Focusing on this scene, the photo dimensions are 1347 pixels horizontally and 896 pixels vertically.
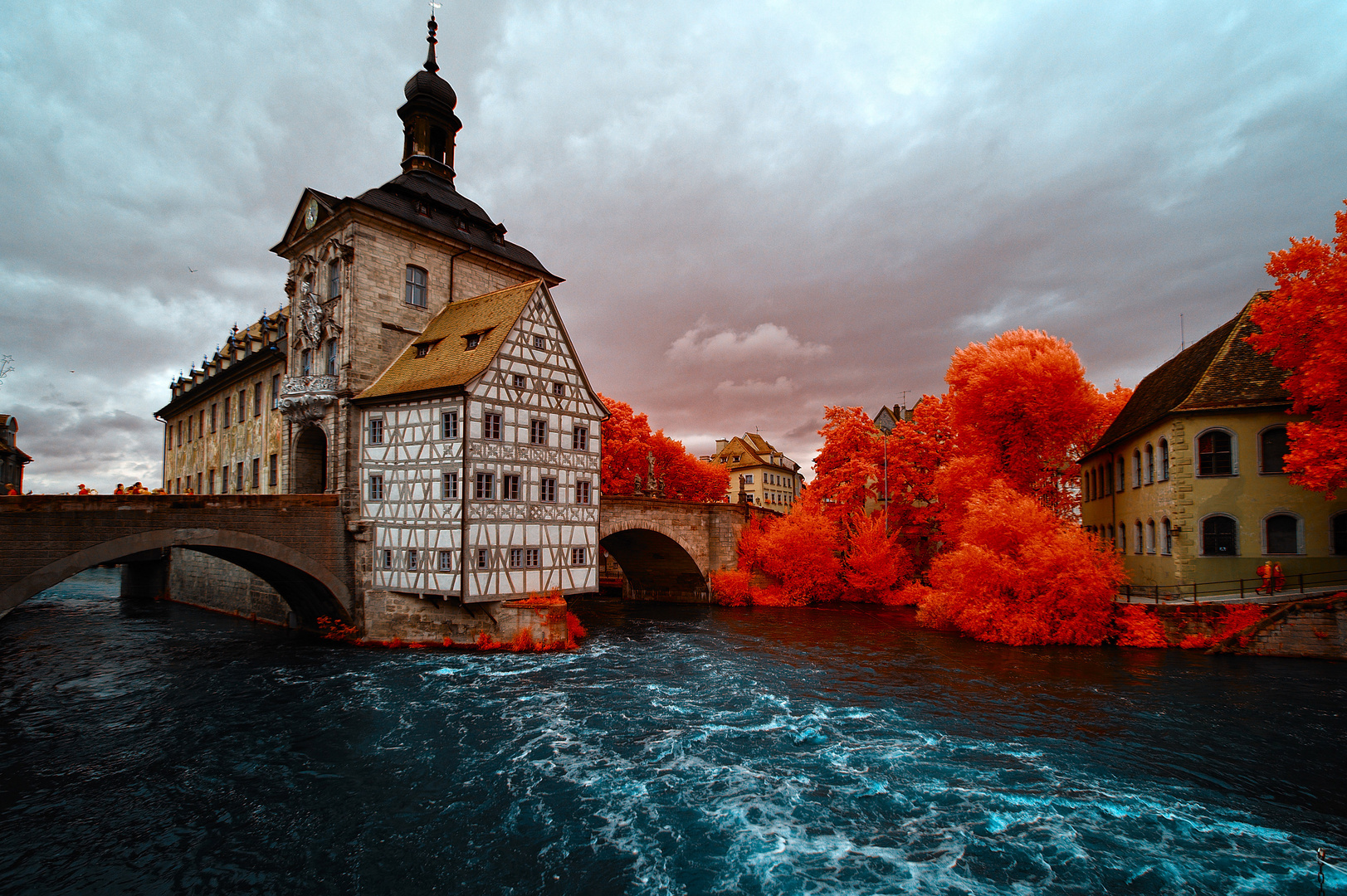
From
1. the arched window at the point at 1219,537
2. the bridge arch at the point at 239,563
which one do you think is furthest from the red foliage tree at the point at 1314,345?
the bridge arch at the point at 239,563

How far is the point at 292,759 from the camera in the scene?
46.2 ft

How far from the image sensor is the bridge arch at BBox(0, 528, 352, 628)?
17.6 m

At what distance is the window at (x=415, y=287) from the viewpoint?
27.5 metres

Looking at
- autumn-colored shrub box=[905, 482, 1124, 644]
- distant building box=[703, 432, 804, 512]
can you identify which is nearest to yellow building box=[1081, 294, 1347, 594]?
autumn-colored shrub box=[905, 482, 1124, 644]

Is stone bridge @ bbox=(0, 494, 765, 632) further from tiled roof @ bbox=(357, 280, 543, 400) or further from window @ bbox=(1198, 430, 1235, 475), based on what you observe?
window @ bbox=(1198, 430, 1235, 475)

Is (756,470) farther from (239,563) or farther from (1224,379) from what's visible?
(239,563)

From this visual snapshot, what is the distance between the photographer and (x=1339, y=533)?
22.9m

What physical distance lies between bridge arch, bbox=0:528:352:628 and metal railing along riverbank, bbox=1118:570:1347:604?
2886cm

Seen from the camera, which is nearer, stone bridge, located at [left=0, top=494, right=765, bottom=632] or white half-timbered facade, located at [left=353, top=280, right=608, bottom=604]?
stone bridge, located at [left=0, top=494, right=765, bottom=632]

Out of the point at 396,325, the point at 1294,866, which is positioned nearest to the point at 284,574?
the point at 396,325

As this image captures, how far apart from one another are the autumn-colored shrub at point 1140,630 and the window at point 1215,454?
5445mm

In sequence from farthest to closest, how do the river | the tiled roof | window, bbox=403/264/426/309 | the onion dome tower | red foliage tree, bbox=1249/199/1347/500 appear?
the onion dome tower < window, bbox=403/264/426/309 < the tiled roof < red foliage tree, bbox=1249/199/1347/500 < the river

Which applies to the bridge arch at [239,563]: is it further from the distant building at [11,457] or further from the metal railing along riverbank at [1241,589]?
the distant building at [11,457]

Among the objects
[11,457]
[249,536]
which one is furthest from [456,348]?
[11,457]
